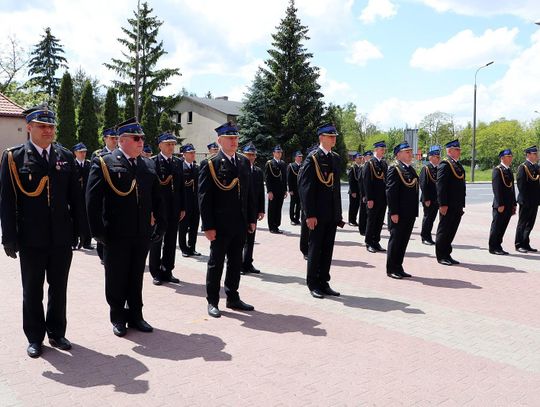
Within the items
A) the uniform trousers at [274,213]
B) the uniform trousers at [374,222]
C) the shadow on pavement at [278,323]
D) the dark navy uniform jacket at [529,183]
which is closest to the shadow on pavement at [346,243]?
the uniform trousers at [374,222]

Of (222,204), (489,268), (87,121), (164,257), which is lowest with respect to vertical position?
(489,268)

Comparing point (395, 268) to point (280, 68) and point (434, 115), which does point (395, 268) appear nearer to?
point (280, 68)

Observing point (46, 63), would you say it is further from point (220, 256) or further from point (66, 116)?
point (220, 256)

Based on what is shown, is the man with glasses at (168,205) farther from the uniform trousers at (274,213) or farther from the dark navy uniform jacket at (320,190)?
the uniform trousers at (274,213)

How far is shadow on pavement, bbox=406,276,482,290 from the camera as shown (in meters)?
7.69

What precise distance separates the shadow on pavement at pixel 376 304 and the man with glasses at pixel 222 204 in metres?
1.62

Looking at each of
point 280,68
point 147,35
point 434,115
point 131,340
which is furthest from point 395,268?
point 434,115

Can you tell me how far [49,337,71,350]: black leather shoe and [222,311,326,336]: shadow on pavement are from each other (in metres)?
1.78

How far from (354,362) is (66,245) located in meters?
2.76

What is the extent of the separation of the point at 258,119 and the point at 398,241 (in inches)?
1230

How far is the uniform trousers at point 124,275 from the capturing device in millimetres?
5203

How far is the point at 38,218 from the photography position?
180 inches

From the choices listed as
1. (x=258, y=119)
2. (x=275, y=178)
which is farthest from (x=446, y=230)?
(x=258, y=119)

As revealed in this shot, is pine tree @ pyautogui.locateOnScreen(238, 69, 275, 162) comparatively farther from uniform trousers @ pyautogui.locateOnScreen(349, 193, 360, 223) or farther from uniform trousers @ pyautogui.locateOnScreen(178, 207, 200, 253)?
uniform trousers @ pyautogui.locateOnScreen(178, 207, 200, 253)
